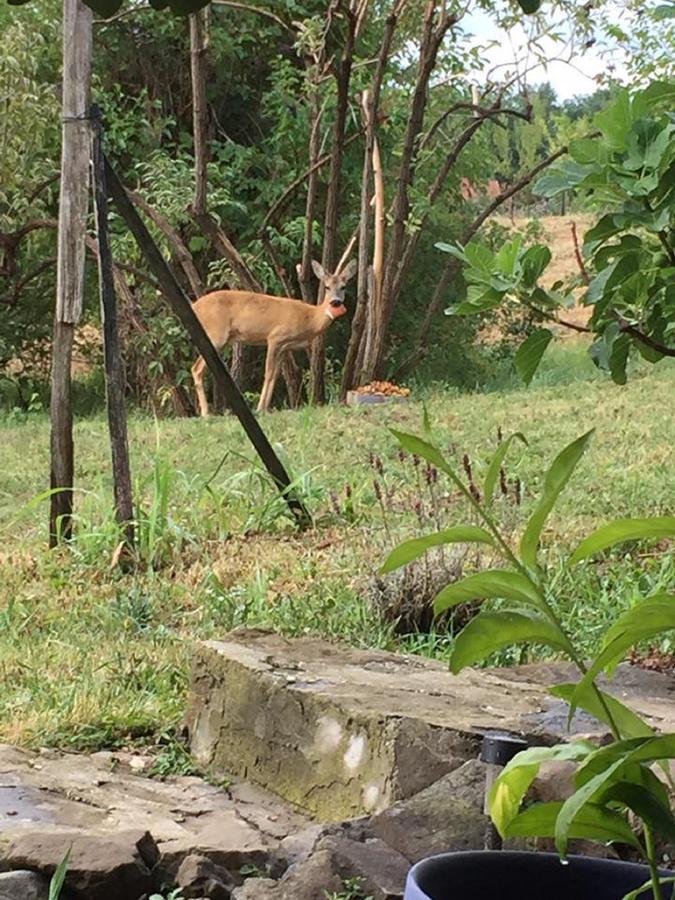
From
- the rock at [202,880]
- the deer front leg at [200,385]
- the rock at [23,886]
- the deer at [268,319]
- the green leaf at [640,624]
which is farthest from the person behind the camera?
the deer at [268,319]

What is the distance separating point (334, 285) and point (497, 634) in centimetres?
1102

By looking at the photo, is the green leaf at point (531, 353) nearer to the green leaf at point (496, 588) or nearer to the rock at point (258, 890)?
the green leaf at point (496, 588)

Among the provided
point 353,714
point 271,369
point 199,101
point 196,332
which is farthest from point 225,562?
point 271,369

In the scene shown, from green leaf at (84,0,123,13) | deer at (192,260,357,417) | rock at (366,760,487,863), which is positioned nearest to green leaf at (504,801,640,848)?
green leaf at (84,0,123,13)

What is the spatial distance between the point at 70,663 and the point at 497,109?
9.22m

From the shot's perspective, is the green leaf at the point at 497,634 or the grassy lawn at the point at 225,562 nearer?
the green leaf at the point at 497,634

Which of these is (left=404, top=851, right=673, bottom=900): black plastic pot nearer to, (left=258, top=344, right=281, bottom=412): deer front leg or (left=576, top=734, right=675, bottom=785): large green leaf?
(left=576, top=734, right=675, bottom=785): large green leaf

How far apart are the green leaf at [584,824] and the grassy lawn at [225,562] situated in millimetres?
2281

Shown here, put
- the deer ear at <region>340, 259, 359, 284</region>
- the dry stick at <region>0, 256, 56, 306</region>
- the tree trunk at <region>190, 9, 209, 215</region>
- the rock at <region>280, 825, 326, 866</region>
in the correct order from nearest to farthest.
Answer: the rock at <region>280, 825, 326, 866</region> → the dry stick at <region>0, 256, 56, 306</region> → the tree trunk at <region>190, 9, 209, 215</region> → the deer ear at <region>340, 259, 359, 284</region>

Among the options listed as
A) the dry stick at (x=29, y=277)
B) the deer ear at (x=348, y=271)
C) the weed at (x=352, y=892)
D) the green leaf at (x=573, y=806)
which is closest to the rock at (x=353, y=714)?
the weed at (x=352, y=892)

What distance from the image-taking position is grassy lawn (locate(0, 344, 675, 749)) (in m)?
3.65

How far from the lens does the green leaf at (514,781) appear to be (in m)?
1.08

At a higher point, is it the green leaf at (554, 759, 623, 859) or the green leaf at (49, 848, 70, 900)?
the green leaf at (554, 759, 623, 859)

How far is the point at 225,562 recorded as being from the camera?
4988 millimetres
